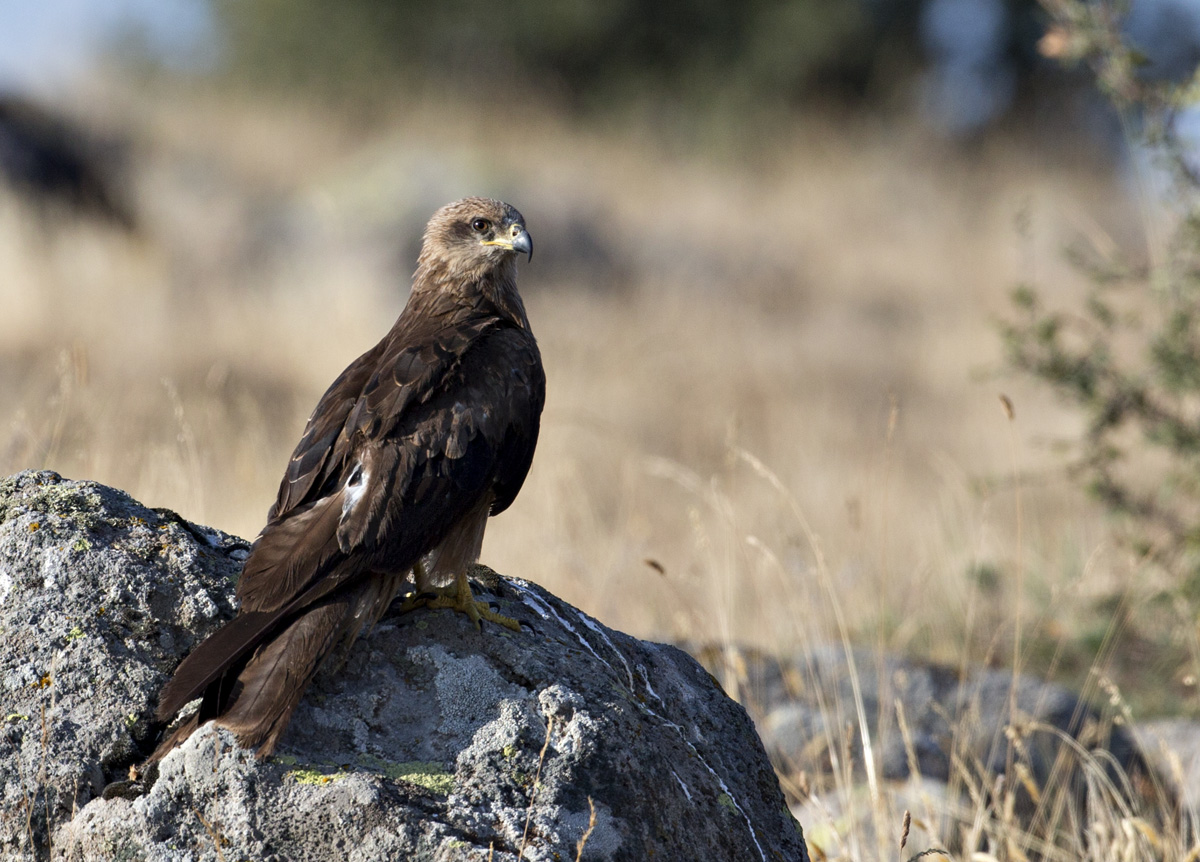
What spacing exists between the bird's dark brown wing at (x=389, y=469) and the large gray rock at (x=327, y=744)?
0.53 feet

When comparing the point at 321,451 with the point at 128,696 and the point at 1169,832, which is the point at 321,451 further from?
the point at 1169,832

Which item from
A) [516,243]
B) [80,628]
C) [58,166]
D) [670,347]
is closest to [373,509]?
[80,628]

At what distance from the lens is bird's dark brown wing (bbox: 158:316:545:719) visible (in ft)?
7.82

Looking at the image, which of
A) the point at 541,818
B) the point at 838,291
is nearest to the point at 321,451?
the point at 541,818

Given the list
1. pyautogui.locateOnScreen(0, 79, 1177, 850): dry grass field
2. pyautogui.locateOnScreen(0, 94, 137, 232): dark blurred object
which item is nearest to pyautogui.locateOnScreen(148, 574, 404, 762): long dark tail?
pyautogui.locateOnScreen(0, 79, 1177, 850): dry grass field

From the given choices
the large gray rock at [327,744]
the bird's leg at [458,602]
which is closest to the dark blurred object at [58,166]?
the large gray rock at [327,744]

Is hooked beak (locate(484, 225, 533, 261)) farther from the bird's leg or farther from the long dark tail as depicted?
the long dark tail

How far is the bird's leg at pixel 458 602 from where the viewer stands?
2.67 metres

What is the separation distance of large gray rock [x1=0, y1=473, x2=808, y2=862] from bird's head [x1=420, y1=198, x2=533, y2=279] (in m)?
1.49

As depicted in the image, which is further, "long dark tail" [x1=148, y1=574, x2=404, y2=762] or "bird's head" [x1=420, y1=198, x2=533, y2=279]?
"bird's head" [x1=420, y1=198, x2=533, y2=279]

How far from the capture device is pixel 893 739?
15.6ft

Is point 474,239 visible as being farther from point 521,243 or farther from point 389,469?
point 389,469

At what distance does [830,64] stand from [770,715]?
19763 mm

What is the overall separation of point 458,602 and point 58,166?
1272 centimetres
